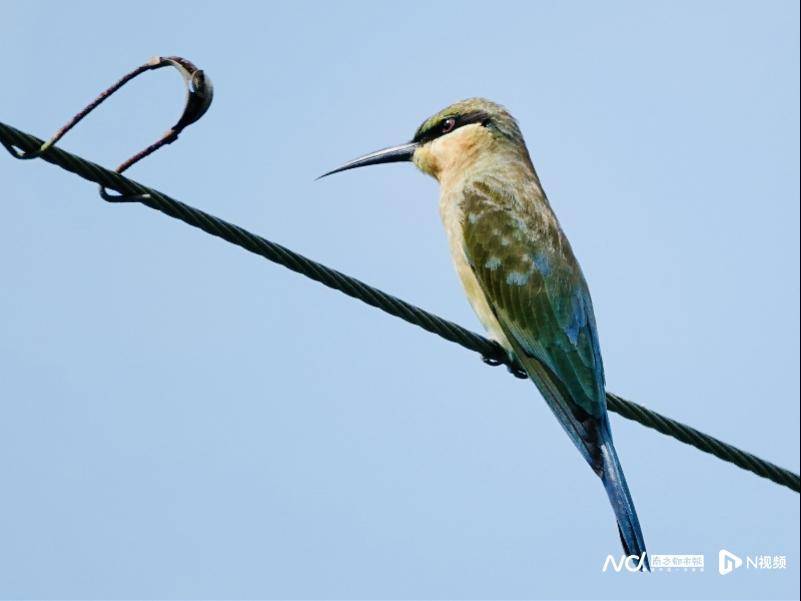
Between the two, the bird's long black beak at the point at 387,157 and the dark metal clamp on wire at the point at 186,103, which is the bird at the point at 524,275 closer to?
the bird's long black beak at the point at 387,157

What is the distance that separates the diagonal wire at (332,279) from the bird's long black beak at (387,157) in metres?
1.96

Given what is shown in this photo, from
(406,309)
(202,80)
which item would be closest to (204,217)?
(202,80)

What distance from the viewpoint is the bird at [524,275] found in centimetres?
401

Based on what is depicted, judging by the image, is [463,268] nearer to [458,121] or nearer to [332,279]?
[458,121]

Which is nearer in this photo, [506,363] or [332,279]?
[332,279]

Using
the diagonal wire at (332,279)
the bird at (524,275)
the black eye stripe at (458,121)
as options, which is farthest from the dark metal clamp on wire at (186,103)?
the black eye stripe at (458,121)

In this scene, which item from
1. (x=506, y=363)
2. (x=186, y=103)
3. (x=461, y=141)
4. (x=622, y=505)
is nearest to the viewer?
(x=186, y=103)

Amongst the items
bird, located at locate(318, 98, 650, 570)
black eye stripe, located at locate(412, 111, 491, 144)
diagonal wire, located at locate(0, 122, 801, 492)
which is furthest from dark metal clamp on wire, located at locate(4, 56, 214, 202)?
black eye stripe, located at locate(412, 111, 491, 144)

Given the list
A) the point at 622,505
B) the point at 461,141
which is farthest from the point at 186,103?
the point at 461,141

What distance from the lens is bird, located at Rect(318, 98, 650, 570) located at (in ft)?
13.1

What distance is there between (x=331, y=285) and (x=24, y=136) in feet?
2.64

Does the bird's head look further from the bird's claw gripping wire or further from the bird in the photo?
the bird's claw gripping wire

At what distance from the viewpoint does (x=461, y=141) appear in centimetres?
542

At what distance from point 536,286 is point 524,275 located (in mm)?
63
